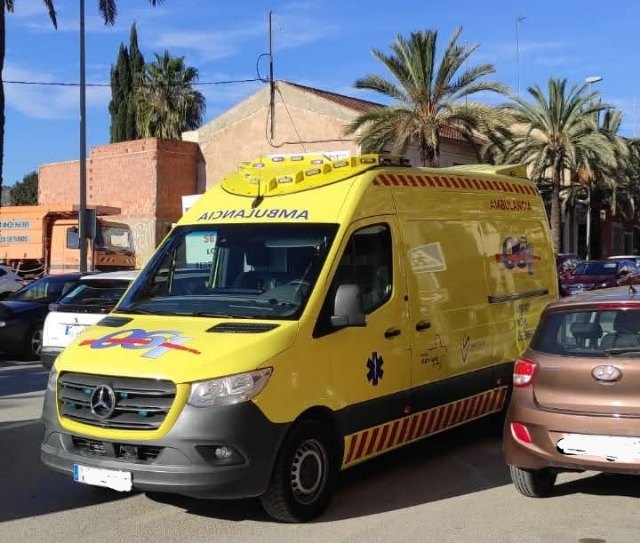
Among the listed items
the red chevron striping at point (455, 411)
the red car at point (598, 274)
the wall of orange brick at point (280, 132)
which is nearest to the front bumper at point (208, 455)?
the red chevron striping at point (455, 411)

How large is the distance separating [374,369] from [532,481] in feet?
4.35

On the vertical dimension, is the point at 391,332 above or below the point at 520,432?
above

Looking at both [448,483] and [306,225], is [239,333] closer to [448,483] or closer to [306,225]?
[306,225]

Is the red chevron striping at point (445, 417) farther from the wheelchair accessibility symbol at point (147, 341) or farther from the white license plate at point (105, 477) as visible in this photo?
the white license plate at point (105, 477)

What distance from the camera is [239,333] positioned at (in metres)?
5.10

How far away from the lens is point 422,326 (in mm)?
6430

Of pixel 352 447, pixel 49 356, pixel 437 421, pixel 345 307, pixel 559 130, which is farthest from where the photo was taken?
pixel 559 130

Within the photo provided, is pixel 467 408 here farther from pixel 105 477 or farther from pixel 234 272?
pixel 105 477

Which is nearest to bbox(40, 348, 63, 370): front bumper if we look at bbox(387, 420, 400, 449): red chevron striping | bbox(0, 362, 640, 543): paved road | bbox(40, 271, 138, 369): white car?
bbox(40, 271, 138, 369): white car

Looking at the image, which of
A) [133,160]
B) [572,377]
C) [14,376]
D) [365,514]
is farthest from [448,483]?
[133,160]

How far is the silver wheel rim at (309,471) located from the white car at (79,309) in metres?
5.47

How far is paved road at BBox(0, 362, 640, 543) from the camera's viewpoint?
5.02m

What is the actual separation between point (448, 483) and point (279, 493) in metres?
1.72

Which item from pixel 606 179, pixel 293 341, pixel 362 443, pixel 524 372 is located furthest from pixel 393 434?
pixel 606 179
